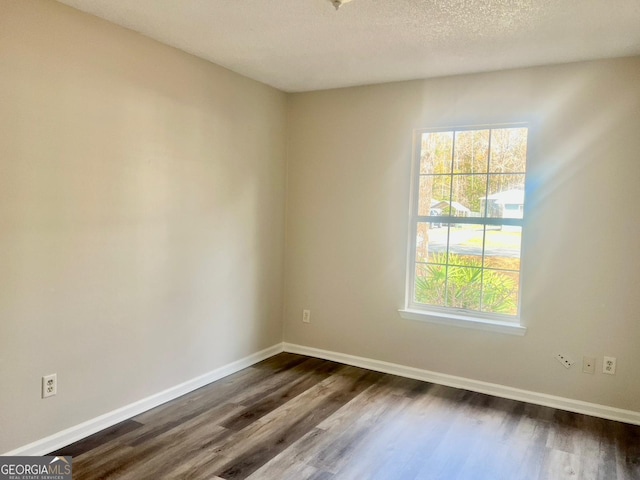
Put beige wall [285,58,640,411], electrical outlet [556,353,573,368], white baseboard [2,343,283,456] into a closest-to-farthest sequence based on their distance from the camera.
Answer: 1. white baseboard [2,343,283,456]
2. beige wall [285,58,640,411]
3. electrical outlet [556,353,573,368]

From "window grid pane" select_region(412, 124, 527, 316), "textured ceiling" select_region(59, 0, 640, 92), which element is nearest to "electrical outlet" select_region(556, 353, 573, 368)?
"window grid pane" select_region(412, 124, 527, 316)

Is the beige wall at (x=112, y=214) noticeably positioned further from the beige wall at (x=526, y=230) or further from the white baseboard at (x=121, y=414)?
the beige wall at (x=526, y=230)

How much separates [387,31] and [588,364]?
8.30 feet

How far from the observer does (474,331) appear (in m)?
3.36

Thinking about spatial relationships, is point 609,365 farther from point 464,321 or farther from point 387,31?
point 387,31

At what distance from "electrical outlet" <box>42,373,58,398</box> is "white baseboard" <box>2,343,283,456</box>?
0.76 ft

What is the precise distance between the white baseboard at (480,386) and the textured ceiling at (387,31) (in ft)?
7.59

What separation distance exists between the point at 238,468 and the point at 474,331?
199cm

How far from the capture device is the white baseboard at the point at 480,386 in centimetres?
293

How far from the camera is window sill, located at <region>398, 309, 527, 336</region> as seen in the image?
3215mm

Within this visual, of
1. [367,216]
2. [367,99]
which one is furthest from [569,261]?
[367,99]

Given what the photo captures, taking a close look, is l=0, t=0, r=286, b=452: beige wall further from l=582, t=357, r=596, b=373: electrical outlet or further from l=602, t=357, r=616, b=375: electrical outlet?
l=602, t=357, r=616, b=375: electrical outlet

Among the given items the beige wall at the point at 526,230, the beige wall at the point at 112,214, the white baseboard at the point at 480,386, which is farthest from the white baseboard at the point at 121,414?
the beige wall at the point at 526,230

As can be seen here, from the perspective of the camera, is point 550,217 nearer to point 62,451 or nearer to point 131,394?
point 131,394
